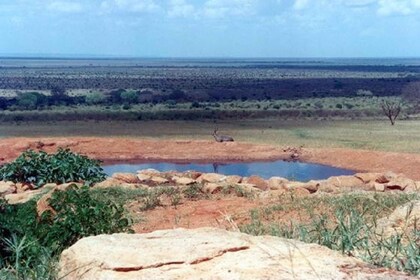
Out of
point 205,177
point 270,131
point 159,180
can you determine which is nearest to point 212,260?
point 205,177

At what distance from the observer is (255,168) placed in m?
21.3

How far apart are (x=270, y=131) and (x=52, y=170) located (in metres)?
15.5

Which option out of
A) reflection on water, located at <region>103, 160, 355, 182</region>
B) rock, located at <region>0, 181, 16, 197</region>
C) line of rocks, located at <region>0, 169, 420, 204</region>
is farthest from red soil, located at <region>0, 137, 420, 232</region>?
rock, located at <region>0, 181, 16, 197</region>

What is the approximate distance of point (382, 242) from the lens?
15.5 feet

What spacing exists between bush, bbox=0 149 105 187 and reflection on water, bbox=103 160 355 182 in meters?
4.76

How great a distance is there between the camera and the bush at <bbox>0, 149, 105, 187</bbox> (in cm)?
1485

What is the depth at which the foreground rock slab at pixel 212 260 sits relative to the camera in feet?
13.1

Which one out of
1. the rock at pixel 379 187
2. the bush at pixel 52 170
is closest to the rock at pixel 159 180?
the bush at pixel 52 170

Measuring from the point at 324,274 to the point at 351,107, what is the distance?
4090 centimetres

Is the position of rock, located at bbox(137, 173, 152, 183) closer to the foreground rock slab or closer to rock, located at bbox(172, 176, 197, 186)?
rock, located at bbox(172, 176, 197, 186)

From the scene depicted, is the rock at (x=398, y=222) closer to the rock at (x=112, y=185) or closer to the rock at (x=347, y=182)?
the rock at (x=347, y=182)

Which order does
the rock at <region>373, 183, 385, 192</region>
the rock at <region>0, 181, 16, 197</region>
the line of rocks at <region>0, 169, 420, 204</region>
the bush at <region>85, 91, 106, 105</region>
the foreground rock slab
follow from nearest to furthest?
the foreground rock slab < the line of rocks at <region>0, 169, 420, 204</region> < the rock at <region>373, 183, 385, 192</region> < the rock at <region>0, 181, 16, 197</region> < the bush at <region>85, 91, 106, 105</region>

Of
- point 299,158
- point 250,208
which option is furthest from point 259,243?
point 299,158

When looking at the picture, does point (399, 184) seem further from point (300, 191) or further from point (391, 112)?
point (391, 112)
